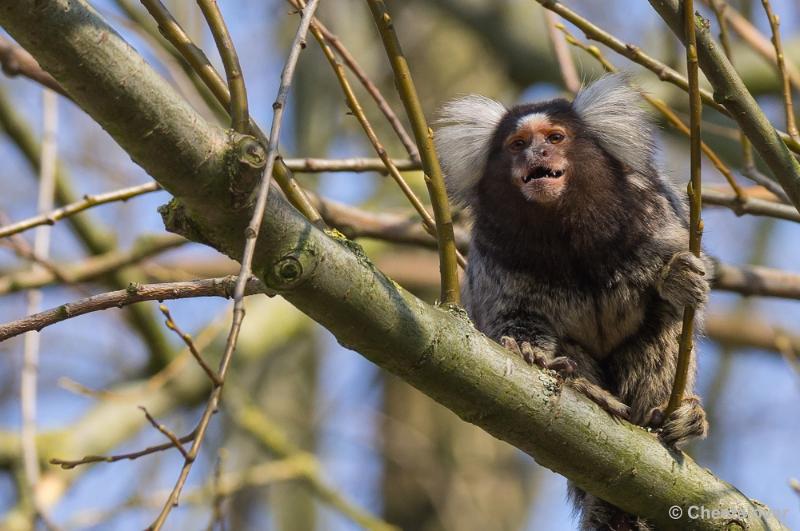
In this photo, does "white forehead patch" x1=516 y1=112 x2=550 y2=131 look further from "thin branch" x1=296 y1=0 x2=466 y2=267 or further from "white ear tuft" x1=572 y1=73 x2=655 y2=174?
"thin branch" x1=296 y1=0 x2=466 y2=267

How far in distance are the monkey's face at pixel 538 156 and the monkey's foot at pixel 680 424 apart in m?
0.98

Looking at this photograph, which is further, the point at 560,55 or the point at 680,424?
the point at 560,55

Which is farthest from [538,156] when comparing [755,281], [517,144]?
[755,281]

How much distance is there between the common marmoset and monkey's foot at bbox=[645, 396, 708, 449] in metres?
0.14

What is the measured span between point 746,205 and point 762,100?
395 centimetres

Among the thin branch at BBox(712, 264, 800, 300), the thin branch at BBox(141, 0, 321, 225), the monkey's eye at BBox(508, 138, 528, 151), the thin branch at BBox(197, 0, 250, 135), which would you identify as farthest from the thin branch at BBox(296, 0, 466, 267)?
the thin branch at BBox(712, 264, 800, 300)

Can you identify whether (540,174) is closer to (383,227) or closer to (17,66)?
(383,227)

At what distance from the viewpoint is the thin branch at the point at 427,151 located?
2.74 meters

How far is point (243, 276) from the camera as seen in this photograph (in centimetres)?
184

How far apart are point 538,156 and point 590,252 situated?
1.46ft

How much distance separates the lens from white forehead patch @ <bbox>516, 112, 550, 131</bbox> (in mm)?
4254

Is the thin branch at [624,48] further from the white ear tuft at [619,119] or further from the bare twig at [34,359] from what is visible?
the bare twig at [34,359]

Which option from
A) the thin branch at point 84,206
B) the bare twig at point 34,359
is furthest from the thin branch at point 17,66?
the thin branch at point 84,206

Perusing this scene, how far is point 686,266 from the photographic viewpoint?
3.67m
